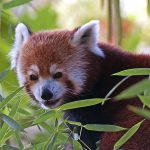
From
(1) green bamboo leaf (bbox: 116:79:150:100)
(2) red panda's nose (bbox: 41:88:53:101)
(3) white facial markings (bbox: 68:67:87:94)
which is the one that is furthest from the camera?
(3) white facial markings (bbox: 68:67:87:94)

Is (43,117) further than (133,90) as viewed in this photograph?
Yes

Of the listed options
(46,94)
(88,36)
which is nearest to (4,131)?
(46,94)

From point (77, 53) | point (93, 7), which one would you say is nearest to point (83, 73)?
point (77, 53)

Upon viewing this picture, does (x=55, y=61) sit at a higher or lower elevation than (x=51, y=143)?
higher

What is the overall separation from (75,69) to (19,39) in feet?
1.13

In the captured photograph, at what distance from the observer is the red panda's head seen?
275 cm

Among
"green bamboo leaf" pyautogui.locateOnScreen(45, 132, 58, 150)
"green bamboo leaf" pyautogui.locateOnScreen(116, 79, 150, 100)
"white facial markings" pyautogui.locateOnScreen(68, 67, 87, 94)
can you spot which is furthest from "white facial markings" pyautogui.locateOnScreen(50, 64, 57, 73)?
"green bamboo leaf" pyautogui.locateOnScreen(116, 79, 150, 100)

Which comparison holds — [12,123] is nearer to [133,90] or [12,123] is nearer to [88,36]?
[133,90]

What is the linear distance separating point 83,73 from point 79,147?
706 millimetres

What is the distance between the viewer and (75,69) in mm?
2852

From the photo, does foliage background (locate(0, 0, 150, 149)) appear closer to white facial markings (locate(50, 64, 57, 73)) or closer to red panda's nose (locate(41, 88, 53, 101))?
red panda's nose (locate(41, 88, 53, 101))

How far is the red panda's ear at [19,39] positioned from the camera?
296cm

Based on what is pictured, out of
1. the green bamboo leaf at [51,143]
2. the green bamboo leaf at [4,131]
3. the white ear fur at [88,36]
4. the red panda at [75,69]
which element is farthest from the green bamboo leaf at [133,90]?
the white ear fur at [88,36]

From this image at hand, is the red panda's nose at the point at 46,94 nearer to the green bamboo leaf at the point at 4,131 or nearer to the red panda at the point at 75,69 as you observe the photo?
the red panda at the point at 75,69
